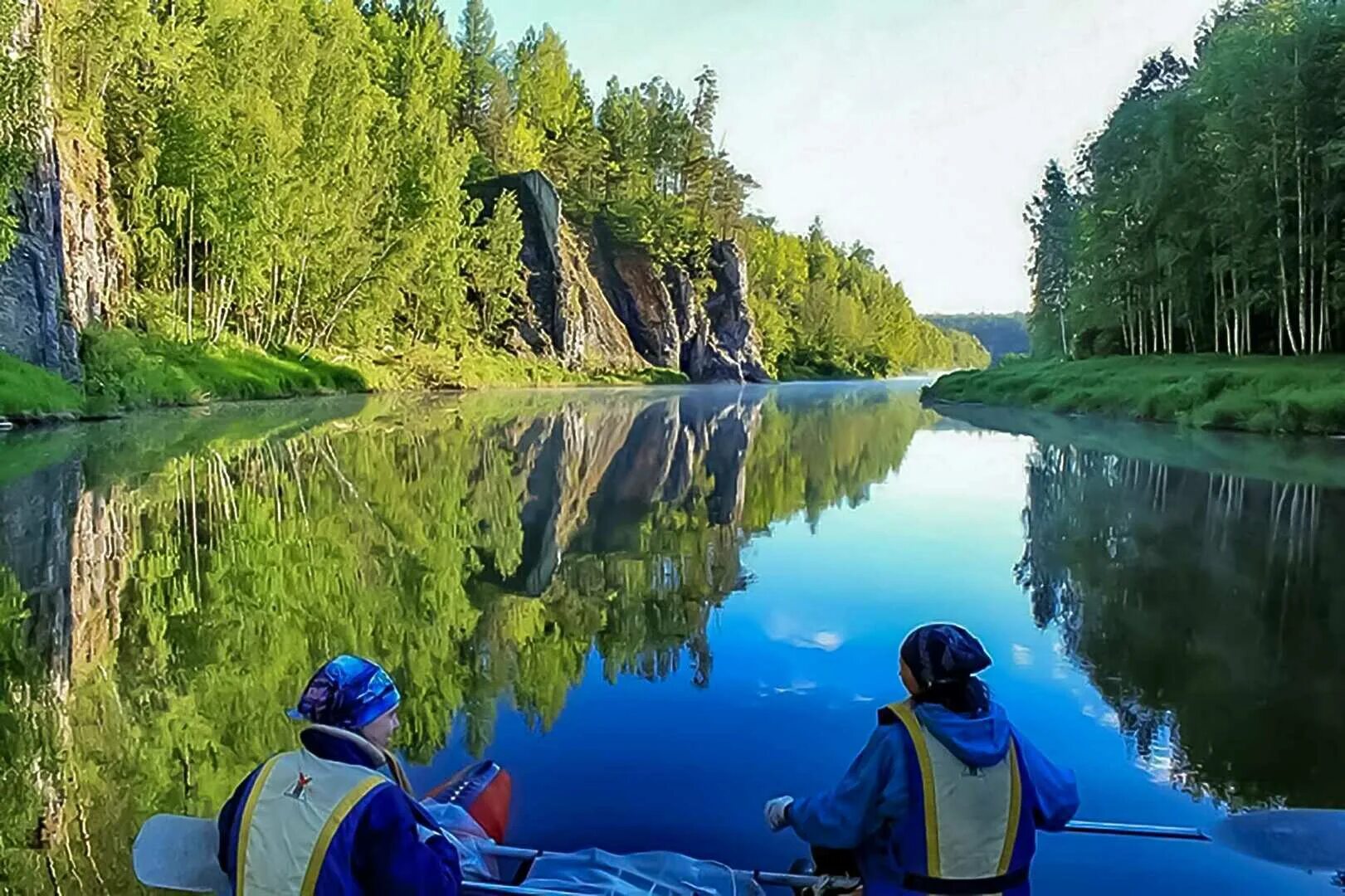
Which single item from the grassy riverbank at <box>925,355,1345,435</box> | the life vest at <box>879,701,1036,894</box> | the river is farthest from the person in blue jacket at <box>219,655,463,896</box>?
the grassy riverbank at <box>925,355,1345,435</box>

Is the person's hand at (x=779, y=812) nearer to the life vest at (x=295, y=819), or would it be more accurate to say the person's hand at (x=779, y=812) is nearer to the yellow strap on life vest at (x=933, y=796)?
the yellow strap on life vest at (x=933, y=796)

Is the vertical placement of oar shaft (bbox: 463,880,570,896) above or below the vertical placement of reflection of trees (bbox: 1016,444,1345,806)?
above

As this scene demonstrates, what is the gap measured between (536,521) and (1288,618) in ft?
24.7

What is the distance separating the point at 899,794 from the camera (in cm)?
312

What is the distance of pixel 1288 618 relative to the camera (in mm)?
8352

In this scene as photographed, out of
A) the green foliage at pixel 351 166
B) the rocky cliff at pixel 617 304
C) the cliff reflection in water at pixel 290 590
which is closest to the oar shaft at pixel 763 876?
the cliff reflection in water at pixel 290 590

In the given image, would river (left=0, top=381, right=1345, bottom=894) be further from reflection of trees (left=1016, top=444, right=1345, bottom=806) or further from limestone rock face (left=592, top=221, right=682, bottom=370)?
limestone rock face (left=592, top=221, right=682, bottom=370)

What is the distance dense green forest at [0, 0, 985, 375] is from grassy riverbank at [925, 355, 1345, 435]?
89.1 ft

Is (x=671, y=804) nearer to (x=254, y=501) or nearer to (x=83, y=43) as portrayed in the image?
(x=254, y=501)

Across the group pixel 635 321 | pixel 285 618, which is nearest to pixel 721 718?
pixel 285 618

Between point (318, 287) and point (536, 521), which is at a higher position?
point (318, 287)

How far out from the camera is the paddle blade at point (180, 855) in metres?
3.17

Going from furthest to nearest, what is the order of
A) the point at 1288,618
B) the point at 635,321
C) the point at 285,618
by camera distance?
the point at 635,321
the point at 1288,618
the point at 285,618

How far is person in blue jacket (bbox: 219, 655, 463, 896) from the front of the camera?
2609 millimetres
